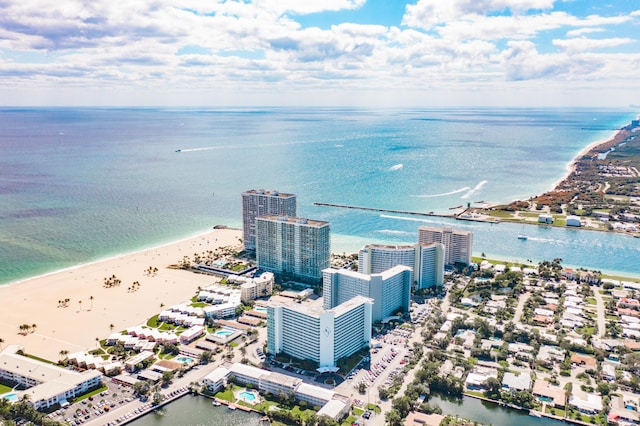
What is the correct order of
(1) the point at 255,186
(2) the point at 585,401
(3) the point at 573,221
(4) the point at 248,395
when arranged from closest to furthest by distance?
(2) the point at 585,401 < (4) the point at 248,395 < (3) the point at 573,221 < (1) the point at 255,186

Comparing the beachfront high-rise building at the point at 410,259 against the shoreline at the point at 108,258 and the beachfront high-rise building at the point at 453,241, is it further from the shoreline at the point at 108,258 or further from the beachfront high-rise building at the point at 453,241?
the shoreline at the point at 108,258

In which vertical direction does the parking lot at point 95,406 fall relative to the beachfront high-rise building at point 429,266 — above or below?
below

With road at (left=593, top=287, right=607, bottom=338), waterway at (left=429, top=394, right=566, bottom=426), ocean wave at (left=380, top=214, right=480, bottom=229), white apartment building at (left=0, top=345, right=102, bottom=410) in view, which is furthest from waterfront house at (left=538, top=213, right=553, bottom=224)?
white apartment building at (left=0, top=345, right=102, bottom=410)

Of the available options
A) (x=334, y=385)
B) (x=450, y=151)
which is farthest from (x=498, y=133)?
(x=334, y=385)

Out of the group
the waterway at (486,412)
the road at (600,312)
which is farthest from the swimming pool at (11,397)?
the road at (600,312)

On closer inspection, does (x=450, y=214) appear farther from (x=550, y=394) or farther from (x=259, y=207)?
(x=550, y=394)

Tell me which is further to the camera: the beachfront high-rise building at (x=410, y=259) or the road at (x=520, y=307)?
the beachfront high-rise building at (x=410, y=259)

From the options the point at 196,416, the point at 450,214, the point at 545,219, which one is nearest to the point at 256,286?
the point at 196,416

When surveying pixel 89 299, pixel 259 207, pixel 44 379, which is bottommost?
pixel 44 379
